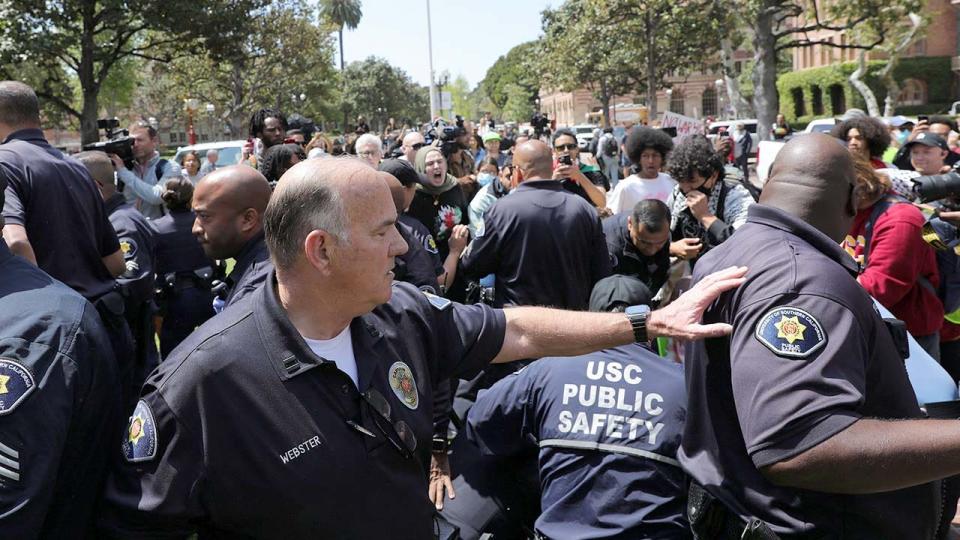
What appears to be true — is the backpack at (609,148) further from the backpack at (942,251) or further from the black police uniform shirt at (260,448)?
the black police uniform shirt at (260,448)

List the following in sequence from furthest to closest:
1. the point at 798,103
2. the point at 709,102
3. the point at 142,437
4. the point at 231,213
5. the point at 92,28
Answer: the point at 709,102 < the point at 798,103 < the point at 92,28 < the point at 231,213 < the point at 142,437

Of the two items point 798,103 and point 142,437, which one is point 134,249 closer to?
point 142,437

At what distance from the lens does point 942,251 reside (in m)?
4.43

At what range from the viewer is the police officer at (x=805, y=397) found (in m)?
1.98

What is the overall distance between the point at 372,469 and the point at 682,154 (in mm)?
4241

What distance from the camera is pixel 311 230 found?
2.04 m

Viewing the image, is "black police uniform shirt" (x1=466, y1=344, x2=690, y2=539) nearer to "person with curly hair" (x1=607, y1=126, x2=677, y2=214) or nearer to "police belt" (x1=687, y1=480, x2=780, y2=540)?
"police belt" (x1=687, y1=480, x2=780, y2=540)

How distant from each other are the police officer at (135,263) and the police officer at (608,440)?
261 cm

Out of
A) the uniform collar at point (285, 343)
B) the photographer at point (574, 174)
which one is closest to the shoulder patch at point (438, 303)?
the uniform collar at point (285, 343)

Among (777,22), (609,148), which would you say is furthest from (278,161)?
(777,22)

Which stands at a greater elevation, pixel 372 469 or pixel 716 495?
pixel 372 469

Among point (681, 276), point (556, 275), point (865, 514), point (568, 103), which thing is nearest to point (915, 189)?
point (681, 276)

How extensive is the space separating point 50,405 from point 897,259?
391 cm

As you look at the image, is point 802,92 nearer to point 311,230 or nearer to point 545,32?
point 545,32
